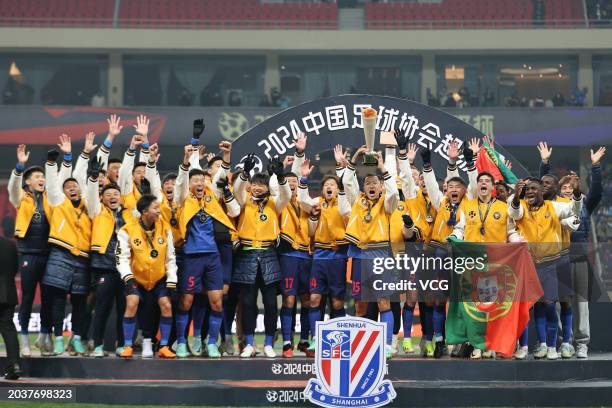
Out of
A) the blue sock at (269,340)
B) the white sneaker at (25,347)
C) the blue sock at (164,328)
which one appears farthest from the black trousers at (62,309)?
the blue sock at (269,340)

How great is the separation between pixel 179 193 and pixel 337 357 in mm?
2804

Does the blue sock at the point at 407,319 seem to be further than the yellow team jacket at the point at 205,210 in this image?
Yes

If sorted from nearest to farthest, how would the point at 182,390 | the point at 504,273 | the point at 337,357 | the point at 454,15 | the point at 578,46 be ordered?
the point at 337,357 < the point at 182,390 < the point at 504,273 < the point at 578,46 < the point at 454,15

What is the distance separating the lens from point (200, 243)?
1096 cm

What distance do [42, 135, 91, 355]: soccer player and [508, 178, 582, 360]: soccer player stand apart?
13.4ft

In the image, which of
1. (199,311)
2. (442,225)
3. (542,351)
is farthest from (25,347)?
(542,351)

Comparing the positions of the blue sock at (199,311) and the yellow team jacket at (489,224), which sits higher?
the yellow team jacket at (489,224)

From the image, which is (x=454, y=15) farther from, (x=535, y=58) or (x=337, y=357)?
(x=337, y=357)

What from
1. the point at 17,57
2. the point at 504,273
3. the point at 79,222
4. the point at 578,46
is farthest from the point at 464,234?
the point at 17,57

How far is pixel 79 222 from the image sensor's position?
11.1m

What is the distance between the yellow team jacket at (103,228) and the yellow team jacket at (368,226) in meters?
2.15

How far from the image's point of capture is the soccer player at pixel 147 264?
419 inches

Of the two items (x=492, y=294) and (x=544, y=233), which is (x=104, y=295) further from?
(x=544, y=233)

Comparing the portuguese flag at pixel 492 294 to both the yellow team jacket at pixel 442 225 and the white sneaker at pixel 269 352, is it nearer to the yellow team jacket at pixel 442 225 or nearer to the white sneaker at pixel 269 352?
the yellow team jacket at pixel 442 225
